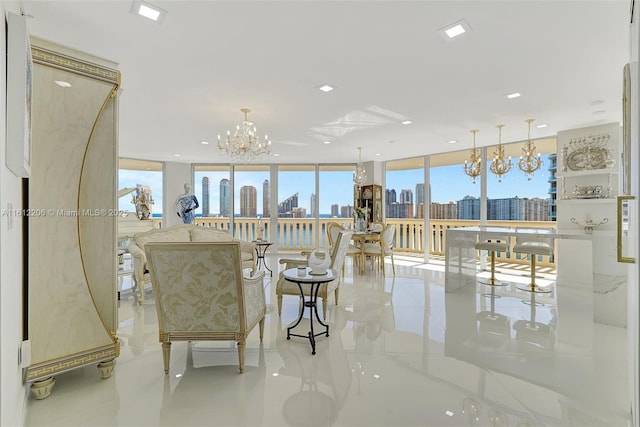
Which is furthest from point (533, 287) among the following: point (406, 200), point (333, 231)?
point (406, 200)

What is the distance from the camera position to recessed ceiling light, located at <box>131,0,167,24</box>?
6.86 ft

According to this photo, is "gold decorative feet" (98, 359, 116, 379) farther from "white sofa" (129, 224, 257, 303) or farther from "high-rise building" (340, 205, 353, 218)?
"high-rise building" (340, 205, 353, 218)

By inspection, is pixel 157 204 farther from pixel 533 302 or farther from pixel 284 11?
pixel 533 302

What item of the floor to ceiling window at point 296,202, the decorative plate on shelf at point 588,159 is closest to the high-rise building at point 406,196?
the floor to ceiling window at point 296,202

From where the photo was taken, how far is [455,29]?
2.37 meters

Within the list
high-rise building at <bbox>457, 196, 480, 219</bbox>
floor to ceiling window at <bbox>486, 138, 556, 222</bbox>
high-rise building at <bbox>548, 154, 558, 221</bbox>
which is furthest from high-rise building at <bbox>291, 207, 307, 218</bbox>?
high-rise building at <bbox>548, 154, 558, 221</bbox>

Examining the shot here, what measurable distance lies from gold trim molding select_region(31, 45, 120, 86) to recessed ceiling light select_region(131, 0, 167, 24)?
1.51 ft

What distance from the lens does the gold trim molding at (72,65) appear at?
6.46 ft

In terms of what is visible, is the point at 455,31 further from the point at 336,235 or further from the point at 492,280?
the point at 336,235

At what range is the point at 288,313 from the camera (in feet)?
12.2

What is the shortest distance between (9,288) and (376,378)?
7.17 feet

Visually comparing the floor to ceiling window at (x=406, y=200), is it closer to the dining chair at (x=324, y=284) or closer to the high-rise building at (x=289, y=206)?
the high-rise building at (x=289, y=206)

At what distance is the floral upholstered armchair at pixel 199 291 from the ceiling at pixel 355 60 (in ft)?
5.37

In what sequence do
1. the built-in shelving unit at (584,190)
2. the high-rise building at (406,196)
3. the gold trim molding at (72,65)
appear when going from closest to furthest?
the gold trim molding at (72,65) → the built-in shelving unit at (584,190) → the high-rise building at (406,196)
